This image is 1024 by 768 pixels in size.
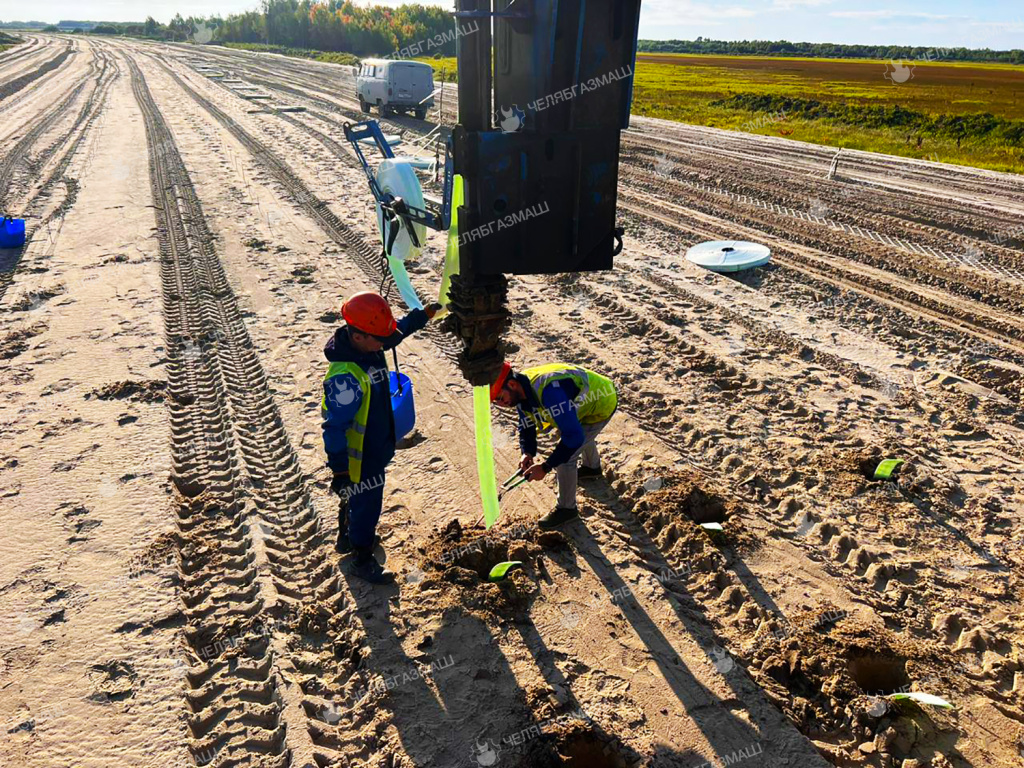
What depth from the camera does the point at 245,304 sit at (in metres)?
8.68

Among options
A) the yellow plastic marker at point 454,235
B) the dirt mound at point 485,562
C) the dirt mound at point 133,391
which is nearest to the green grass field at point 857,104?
the dirt mound at point 133,391

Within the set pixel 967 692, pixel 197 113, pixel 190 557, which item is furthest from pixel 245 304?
pixel 197 113

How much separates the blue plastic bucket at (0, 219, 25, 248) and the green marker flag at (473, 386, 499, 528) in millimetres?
9733

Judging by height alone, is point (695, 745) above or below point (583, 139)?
below

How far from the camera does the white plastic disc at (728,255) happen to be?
985 centimetres

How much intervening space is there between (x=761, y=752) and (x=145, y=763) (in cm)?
302

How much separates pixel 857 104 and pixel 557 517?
103 ft

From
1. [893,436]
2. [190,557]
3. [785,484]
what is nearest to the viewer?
[190,557]

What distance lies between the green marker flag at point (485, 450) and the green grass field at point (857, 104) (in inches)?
568

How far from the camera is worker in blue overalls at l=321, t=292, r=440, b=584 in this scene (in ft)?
13.1

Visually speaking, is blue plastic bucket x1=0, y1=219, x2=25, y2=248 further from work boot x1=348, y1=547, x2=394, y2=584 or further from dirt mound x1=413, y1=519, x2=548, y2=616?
dirt mound x1=413, y1=519, x2=548, y2=616

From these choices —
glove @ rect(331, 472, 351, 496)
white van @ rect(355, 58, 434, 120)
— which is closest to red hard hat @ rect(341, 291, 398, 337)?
glove @ rect(331, 472, 351, 496)

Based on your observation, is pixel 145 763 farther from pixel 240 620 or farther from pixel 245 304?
pixel 245 304

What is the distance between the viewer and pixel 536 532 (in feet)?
15.8
